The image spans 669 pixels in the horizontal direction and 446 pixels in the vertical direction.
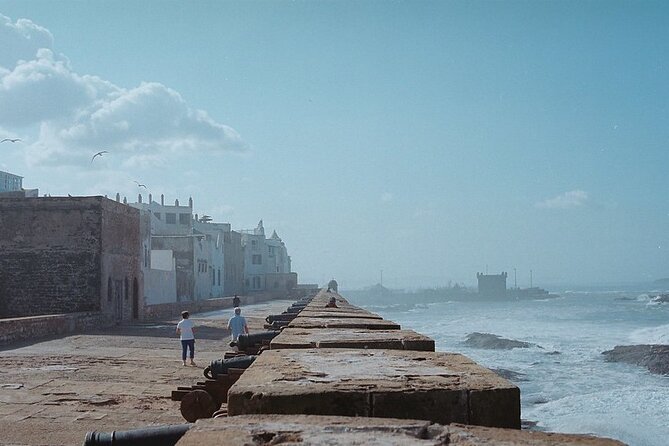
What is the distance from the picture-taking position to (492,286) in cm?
13988

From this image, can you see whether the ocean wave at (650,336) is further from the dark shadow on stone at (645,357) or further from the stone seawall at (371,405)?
the stone seawall at (371,405)

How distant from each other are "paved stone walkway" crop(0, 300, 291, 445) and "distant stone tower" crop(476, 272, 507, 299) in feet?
417

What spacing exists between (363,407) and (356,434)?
14.8 inches

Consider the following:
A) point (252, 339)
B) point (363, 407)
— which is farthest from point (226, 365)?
point (363, 407)

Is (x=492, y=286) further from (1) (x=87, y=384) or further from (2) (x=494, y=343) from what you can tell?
(1) (x=87, y=384)

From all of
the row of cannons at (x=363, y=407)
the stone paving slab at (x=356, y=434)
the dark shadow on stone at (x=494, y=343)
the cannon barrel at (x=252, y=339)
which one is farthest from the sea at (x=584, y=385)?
the stone paving slab at (x=356, y=434)

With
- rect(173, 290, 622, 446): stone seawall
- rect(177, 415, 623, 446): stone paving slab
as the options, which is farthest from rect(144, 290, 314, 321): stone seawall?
rect(177, 415, 623, 446): stone paving slab

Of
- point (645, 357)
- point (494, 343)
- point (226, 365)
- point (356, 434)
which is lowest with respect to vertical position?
point (494, 343)

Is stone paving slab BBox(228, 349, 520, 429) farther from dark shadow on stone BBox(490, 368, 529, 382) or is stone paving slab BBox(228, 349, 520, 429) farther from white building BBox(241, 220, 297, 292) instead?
white building BBox(241, 220, 297, 292)

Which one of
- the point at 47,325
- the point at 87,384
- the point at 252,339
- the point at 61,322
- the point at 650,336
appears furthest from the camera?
the point at 650,336

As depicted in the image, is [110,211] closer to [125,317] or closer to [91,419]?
[125,317]

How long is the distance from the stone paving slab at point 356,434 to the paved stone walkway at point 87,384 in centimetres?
472

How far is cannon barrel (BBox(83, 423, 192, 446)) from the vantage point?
271cm

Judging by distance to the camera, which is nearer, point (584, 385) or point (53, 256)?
point (53, 256)
